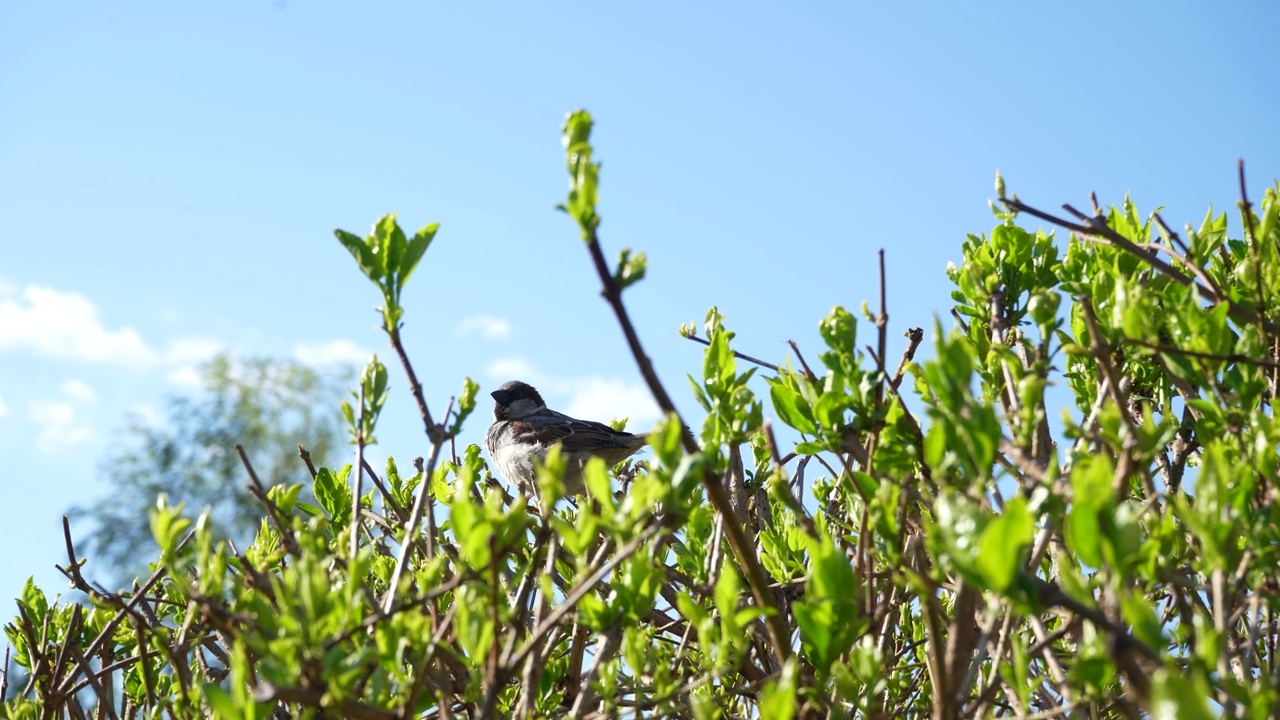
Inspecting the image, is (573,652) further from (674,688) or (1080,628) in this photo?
(1080,628)

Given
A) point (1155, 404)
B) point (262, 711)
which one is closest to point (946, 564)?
point (262, 711)

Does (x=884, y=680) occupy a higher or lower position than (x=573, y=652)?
lower

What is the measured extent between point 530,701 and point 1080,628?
0.81 m

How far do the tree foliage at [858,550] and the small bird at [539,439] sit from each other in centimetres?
336

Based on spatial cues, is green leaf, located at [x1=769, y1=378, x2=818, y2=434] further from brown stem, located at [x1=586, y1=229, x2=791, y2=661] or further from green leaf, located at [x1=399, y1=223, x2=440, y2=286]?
green leaf, located at [x1=399, y1=223, x2=440, y2=286]

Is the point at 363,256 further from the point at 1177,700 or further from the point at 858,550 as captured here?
the point at 1177,700

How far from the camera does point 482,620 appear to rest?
4.24 feet

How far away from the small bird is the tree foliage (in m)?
3.36

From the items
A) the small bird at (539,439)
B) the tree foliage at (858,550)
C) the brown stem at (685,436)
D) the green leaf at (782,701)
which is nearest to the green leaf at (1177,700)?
the tree foliage at (858,550)

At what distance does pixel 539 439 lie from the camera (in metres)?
6.28

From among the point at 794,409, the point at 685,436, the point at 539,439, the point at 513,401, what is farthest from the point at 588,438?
the point at 685,436

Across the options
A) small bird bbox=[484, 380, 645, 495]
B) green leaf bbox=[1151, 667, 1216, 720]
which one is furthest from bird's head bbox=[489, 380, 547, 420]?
green leaf bbox=[1151, 667, 1216, 720]

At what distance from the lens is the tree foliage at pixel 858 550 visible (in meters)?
1.11

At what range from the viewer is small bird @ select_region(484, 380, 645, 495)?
19.1 ft
